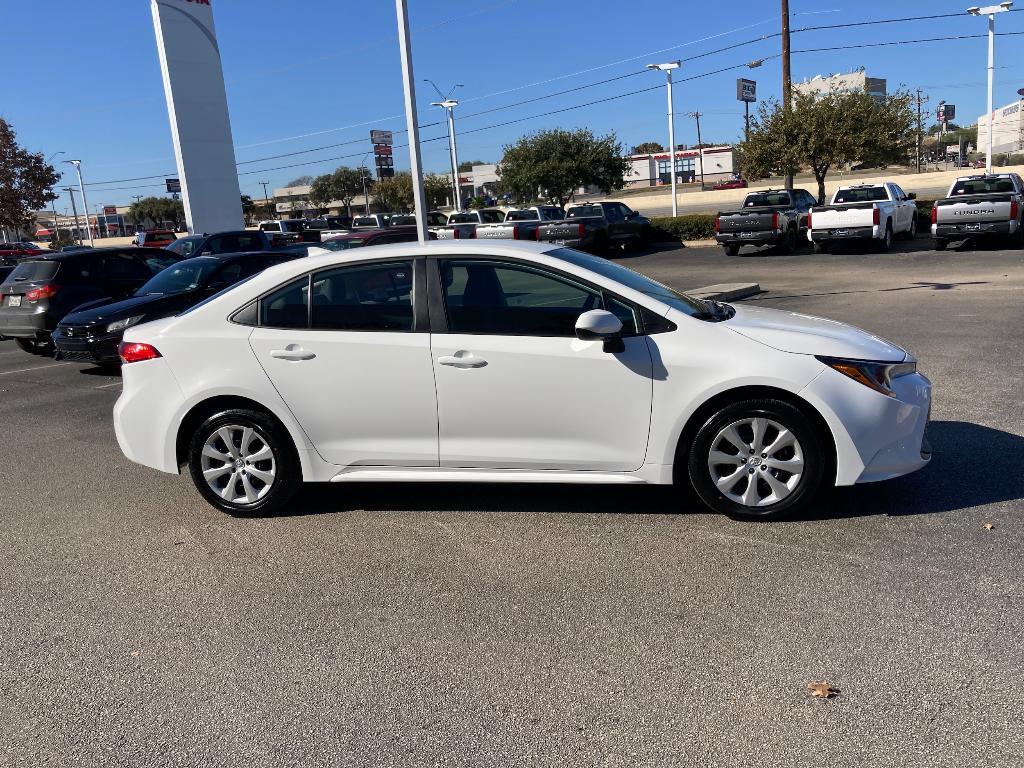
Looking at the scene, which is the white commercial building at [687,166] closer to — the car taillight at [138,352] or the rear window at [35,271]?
the rear window at [35,271]

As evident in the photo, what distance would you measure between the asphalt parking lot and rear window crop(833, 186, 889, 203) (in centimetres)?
1937

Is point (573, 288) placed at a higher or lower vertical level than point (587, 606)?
higher

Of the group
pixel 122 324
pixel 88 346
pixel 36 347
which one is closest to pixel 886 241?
pixel 122 324

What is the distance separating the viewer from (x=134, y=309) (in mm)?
10922

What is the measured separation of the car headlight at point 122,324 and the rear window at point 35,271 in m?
3.13

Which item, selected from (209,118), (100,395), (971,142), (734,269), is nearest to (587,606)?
(100,395)

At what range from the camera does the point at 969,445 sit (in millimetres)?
6004

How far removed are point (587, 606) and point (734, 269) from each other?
19.0 metres

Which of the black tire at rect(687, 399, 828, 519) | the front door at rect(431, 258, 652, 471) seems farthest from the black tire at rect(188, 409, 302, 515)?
the black tire at rect(687, 399, 828, 519)

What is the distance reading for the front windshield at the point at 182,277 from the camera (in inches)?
452

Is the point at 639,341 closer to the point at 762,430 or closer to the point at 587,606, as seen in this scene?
the point at 762,430

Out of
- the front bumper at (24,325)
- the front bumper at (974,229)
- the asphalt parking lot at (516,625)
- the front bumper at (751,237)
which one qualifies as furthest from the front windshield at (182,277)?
the front bumper at (974,229)

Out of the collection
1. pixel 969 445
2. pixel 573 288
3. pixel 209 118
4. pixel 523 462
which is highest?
pixel 209 118

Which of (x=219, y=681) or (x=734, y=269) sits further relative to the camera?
(x=734, y=269)
